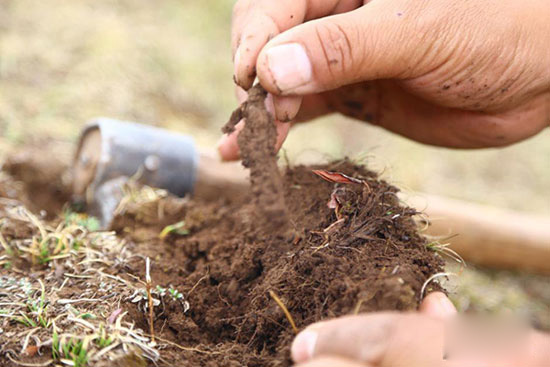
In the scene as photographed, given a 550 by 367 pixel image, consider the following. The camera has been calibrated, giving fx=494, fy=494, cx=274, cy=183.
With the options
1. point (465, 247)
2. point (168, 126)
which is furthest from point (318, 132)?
point (465, 247)

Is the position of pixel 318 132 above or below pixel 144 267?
below

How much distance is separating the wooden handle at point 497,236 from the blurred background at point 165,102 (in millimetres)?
175

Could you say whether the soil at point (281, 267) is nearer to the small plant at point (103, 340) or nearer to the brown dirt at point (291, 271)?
the brown dirt at point (291, 271)

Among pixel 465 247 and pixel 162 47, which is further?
pixel 162 47

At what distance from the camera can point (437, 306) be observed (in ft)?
4.52

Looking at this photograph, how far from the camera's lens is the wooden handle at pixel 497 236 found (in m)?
3.67

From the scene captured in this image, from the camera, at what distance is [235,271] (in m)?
1.79

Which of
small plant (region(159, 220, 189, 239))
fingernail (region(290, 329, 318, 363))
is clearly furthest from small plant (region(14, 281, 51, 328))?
fingernail (region(290, 329, 318, 363))

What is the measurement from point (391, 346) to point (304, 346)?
0.71ft

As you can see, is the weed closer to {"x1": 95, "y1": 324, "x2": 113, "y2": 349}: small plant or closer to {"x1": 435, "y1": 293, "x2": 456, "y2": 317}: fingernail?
{"x1": 95, "y1": 324, "x2": 113, "y2": 349}: small plant

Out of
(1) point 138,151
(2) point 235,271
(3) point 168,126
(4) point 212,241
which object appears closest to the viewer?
(2) point 235,271

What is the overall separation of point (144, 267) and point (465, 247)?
2659mm

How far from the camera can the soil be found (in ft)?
4.66

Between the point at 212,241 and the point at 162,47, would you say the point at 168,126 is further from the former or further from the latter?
the point at 212,241
